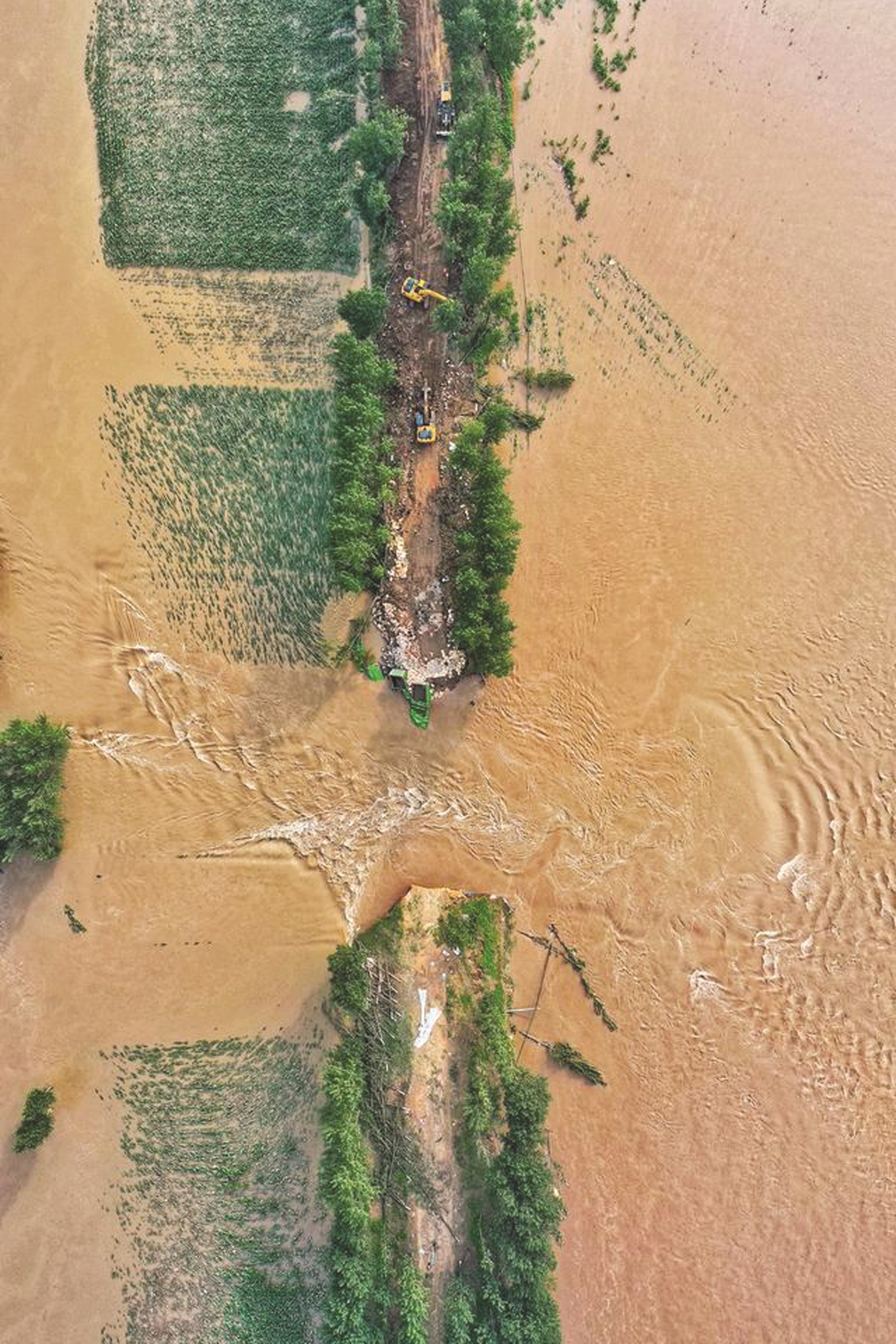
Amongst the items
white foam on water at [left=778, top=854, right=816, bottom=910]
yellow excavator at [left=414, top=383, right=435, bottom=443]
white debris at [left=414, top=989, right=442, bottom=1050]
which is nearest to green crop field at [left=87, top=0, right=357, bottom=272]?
yellow excavator at [left=414, top=383, right=435, bottom=443]

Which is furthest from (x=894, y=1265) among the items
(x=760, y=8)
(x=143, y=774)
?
(x=760, y=8)

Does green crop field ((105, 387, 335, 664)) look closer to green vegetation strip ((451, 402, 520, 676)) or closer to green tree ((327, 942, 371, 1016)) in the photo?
green vegetation strip ((451, 402, 520, 676))

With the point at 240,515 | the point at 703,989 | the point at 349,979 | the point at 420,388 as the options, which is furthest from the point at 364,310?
the point at 703,989

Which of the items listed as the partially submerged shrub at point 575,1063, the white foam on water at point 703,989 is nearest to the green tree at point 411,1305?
the partially submerged shrub at point 575,1063

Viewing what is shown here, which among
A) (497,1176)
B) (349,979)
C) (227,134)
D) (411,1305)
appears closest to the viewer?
(411,1305)

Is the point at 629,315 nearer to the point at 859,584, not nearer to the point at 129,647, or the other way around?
the point at 859,584

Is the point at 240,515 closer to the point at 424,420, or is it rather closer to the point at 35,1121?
the point at 424,420

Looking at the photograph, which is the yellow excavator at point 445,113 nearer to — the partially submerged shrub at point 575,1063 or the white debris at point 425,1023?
the white debris at point 425,1023
